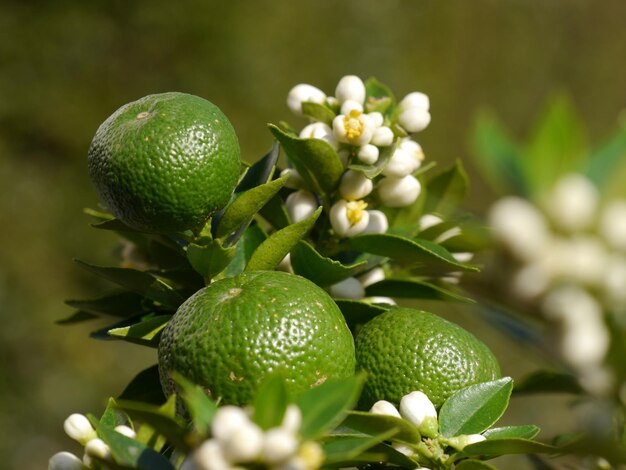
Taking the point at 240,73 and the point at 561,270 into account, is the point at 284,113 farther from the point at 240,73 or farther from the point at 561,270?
the point at 561,270

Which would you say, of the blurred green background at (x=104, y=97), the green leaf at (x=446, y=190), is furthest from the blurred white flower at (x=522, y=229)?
the blurred green background at (x=104, y=97)

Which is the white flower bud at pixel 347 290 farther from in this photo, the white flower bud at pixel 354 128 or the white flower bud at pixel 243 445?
the white flower bud at pixel 243 445

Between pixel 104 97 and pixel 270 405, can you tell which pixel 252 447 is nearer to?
pixel 270 405

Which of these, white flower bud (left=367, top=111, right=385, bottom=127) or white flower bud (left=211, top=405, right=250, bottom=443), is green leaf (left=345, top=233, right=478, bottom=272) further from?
white flower bud (left=211, top=405, right=250, bottom=443)

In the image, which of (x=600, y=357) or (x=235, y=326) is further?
(x=235, y=326)

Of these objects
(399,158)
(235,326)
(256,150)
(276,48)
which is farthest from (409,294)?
(276,48)

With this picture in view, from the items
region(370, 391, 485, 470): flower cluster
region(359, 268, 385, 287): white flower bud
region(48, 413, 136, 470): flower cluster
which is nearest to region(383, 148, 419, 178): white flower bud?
region(359, 268, 385, 287): white flower bud
